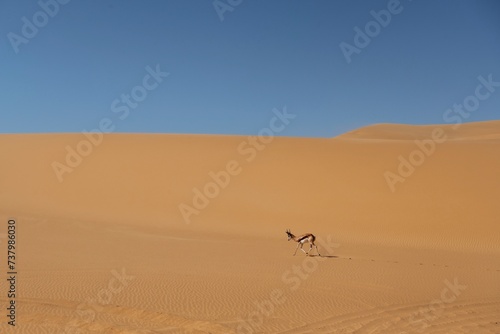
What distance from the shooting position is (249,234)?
67.6 ft

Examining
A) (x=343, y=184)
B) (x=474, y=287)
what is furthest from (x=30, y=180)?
(x=474, y=287)

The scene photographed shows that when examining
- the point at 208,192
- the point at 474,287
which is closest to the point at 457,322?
the point at 474,287

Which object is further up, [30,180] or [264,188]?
[30,180]

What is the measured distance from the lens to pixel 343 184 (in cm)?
2772

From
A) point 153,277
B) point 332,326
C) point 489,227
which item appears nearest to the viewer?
point 332,326

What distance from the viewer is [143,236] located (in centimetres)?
1844

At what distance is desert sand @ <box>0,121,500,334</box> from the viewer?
361 inches

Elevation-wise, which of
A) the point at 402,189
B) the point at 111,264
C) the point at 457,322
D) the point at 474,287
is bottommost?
the point at 457,322

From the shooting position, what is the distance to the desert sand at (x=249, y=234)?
30.1ft

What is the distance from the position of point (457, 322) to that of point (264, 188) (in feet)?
63.2

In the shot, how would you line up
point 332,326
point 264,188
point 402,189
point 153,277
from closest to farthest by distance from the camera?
point 332,326, point 153,277, point 402,189, point 264,188

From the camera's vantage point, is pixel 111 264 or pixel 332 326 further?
pixel 111 264

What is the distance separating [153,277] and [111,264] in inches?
77.2

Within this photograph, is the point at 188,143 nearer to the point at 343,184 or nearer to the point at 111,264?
the point at 343,184
